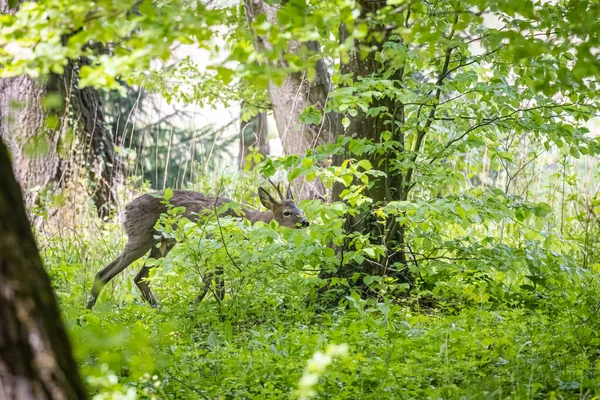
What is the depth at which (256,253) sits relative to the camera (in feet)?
15.1

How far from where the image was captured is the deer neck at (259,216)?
7.81m

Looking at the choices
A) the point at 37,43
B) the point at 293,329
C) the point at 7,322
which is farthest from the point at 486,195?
the point at 7,322

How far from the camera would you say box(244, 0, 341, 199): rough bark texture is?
25.4 feet

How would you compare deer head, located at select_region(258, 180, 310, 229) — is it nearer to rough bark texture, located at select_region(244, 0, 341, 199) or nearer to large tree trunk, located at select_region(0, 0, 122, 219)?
rough bark texture, located at select_region(244, 0, 341, 199)

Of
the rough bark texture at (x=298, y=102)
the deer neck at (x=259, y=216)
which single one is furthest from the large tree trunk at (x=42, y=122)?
the rough bark texture at (x=298, y=102)

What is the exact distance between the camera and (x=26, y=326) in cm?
170

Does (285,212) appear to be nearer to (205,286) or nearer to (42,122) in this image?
(205,286)

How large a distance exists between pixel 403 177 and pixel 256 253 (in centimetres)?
147

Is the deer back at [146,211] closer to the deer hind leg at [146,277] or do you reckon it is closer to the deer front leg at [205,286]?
the deer hind leg at [146,277]

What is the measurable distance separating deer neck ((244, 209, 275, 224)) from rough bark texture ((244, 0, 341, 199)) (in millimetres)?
432

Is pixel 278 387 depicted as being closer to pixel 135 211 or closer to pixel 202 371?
pixel 202 371

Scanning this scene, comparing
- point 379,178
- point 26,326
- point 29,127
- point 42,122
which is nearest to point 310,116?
point 379,178

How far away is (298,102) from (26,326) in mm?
6472

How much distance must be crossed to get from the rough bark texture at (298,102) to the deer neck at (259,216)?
0.43m
